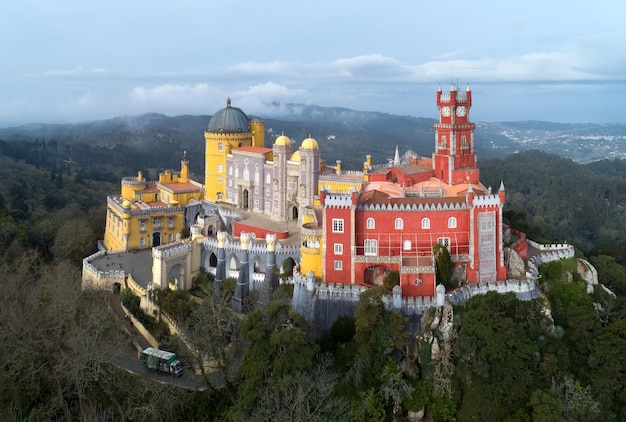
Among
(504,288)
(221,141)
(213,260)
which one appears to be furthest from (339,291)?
(221,141)

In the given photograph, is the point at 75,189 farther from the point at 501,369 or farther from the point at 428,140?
the point at 428,140

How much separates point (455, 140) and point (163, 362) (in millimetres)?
26622

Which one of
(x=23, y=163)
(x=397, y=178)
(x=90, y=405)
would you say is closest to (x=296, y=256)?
(x=397, y=178)

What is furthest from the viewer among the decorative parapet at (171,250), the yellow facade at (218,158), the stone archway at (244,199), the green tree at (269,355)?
the yellow facade at (218,158)

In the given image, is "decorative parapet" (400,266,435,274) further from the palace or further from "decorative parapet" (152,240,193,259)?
"decorative parapet" (152,240,193,259)

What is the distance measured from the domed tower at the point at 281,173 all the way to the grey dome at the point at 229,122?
8.75m

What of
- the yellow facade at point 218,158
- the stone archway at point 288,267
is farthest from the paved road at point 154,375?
the yellow facade at point 218,158

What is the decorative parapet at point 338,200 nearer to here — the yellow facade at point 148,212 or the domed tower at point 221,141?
the yellow facade at point 148,212

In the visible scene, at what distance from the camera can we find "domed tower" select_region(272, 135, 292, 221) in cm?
5409

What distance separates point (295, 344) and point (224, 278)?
1431 cm

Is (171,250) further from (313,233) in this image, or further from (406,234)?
(406,234)

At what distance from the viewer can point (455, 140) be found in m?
45.9

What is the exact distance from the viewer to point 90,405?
34.5m

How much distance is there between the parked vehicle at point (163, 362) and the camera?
126ft
